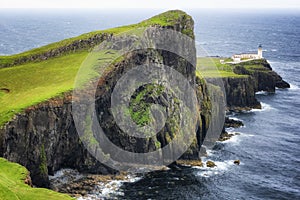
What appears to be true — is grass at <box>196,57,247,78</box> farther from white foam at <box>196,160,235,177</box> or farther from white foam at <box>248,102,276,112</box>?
white foam at <box>196,160,235,177</box>

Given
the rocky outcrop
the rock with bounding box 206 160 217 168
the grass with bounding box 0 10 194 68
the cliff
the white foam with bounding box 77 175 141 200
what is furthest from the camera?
the cliff

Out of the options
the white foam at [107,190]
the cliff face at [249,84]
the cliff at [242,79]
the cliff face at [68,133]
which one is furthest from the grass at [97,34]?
the cliff face at [249,84]

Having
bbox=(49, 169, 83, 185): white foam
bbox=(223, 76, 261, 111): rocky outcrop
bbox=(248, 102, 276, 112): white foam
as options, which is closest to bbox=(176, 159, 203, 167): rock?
bbox=(49, 169, 83, 185): white foam

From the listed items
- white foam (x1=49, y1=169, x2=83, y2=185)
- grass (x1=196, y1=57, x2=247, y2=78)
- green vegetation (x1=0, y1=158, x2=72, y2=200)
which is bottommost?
white foam (x1=49, y1=169, x2=83, y2=185)

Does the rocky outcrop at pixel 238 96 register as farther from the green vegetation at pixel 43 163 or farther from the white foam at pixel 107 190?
the green vegetation at pixel 43 163

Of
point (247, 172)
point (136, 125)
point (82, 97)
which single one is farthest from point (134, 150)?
point (247, 172)

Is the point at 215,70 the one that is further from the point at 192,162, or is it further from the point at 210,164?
the point at 210,164

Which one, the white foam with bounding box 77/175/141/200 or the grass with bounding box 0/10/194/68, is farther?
the grass with bounding box 0/10/194/68
